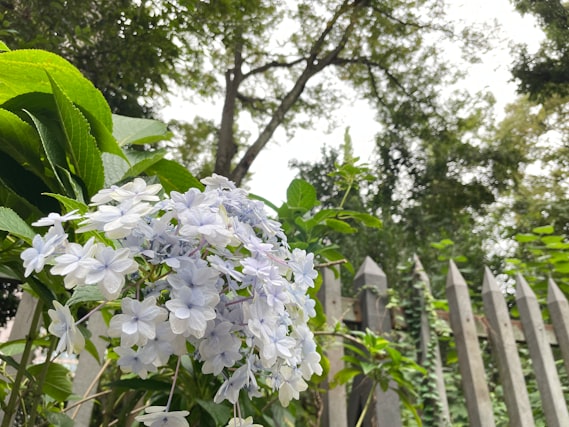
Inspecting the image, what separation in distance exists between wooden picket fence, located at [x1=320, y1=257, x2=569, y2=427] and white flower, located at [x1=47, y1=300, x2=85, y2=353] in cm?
103

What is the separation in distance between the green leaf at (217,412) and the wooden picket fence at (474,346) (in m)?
0.69

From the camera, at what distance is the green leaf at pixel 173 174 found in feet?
2.21

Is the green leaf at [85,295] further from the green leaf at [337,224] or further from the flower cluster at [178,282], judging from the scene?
the green leaf at [337,224]

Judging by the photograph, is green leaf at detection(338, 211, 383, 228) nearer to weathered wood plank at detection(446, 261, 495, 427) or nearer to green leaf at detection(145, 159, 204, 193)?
green leaf at detection(145, 159, 204, 193)

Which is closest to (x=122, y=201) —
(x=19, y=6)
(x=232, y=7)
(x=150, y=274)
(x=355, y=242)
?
(x=150, y=274)

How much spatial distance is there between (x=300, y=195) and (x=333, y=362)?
63 centimetres

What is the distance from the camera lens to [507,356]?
1506 mm

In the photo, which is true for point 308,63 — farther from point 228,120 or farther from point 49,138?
point 49,138

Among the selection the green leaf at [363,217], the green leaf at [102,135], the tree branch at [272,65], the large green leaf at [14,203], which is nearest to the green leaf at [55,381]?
the large green leaf at [14,203]

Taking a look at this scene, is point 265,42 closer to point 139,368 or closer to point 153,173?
point 153,173

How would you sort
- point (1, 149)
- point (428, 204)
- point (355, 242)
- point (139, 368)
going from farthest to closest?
point (428, 204) < point (355, 242) < point (1, 149) < point (139, 368)

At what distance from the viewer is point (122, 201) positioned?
1.35 feet

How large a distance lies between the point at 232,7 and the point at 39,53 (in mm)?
2499

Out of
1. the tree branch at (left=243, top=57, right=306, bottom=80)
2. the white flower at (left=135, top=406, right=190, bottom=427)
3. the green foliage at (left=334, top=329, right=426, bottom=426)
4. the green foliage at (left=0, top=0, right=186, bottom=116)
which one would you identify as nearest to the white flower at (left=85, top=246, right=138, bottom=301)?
the white flower at (left=135, top=406, right=190, bottom=427)
